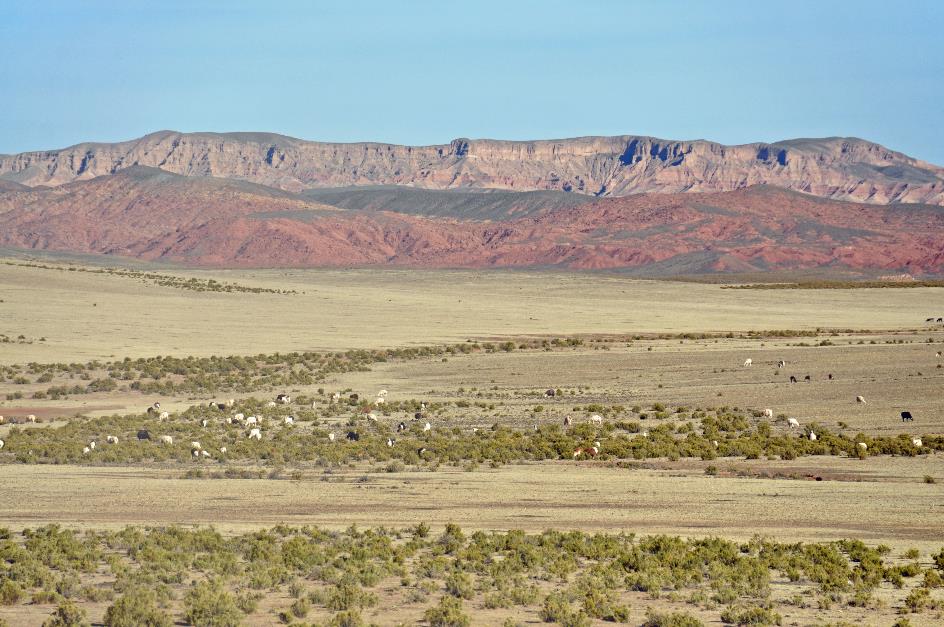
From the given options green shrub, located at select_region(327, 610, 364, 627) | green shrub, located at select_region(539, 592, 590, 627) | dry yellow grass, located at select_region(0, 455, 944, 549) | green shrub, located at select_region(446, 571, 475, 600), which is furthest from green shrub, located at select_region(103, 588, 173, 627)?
dry yellow grass, located at select_region(0, 455, 944, 549)

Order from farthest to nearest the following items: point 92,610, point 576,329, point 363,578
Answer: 1. point 576,329
2. point 363,578
3. point 92,610

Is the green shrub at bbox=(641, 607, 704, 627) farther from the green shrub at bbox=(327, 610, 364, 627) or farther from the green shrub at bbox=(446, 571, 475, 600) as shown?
the green shrub at bbox=(327, 610, 364, 627)

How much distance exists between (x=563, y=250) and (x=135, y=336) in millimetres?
133482

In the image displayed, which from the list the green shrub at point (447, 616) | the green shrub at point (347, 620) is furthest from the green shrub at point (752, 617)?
the green shrub at point (347, 620)

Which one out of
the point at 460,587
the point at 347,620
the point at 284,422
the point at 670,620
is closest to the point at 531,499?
the point at 460,587

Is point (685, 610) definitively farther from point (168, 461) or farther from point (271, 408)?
point (271, 408)

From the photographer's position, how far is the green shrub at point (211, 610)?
11766 millimetres

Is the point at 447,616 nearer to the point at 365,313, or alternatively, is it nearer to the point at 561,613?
the point at 561,613

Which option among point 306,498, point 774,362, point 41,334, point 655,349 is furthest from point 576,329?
point 306,498

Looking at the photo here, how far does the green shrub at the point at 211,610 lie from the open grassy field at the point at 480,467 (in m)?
0.09

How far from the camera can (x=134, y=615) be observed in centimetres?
1169

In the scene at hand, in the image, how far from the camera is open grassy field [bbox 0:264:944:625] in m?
13.3

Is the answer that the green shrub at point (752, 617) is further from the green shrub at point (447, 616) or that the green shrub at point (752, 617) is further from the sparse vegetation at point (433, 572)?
the green shrub at point (447, 616)

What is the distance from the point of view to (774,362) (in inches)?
1821
